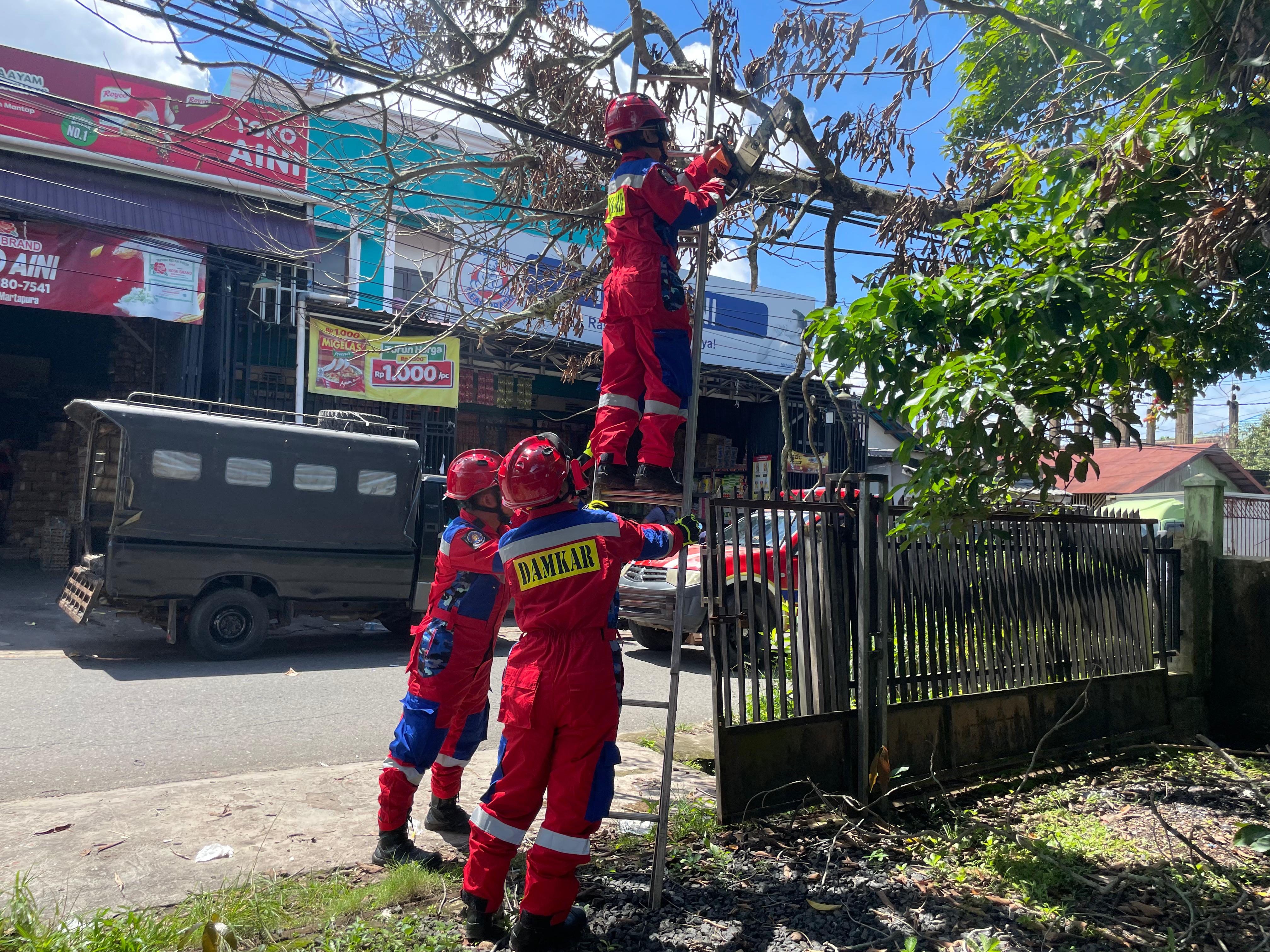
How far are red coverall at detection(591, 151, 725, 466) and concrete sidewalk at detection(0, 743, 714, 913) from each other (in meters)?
2.26

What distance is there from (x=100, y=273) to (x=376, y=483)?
5.18 metres

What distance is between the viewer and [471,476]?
4336 mm

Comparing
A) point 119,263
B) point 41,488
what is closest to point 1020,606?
point 119,263

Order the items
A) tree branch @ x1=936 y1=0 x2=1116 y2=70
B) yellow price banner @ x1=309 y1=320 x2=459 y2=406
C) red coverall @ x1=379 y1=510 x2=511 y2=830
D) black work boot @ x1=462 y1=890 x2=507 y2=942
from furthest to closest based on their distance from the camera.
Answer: yellow price banner @ x1=309 y1=320 x2=459 y2=406
tree branch @ x1=936 y1=0 x2=1116 y2=70
red coverall @ x1=379 y1=510 x2=511 y2=830
black work boot @ x1=462 y1=890 x2=507 y2=942

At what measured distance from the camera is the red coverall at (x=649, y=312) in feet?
12.3

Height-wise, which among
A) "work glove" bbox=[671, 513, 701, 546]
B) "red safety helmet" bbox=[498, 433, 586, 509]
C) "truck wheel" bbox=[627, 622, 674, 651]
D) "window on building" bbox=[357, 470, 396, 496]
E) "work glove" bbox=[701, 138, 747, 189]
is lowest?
"truck wheel" bbox=[627, 622, 674, 651]

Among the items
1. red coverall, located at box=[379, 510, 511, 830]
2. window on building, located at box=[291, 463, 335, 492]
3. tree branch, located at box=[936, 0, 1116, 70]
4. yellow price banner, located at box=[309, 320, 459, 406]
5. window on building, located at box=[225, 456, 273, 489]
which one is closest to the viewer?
red coverall, located at box=[379, 510, 511, 830]

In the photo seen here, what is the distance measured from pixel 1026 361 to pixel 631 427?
166 cm

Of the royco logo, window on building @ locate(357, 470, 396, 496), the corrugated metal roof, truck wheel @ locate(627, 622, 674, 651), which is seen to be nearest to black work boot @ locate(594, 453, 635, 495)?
truck wheel @ locate(627, 622, 674, 651)

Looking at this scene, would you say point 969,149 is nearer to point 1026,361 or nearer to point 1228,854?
point 1026,361

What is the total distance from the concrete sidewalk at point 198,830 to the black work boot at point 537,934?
1110 millimetres

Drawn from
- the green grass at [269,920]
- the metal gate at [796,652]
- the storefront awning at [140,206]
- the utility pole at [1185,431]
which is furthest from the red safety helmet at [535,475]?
the utility pole at [1185,431]

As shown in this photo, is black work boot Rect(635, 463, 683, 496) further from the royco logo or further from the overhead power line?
the royco logo

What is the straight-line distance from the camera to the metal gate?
14.2 feet
